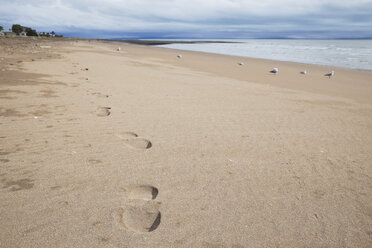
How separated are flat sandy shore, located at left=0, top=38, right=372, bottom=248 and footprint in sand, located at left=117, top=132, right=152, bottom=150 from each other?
0.03 m

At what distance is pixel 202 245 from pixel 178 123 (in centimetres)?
236

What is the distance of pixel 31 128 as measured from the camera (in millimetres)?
3266

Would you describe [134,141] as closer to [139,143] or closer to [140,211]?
[139,143]

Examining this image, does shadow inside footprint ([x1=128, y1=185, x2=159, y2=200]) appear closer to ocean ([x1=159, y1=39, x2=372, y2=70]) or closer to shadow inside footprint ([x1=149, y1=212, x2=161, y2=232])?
shadow inside footprint ([x1=149, y1=212, x2=161, y2=232])

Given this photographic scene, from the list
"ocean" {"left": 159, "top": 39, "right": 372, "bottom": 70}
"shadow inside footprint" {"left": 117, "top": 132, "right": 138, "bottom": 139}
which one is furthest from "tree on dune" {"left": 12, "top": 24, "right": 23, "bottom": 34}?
"shadow inside footprint" {"left": 117, "top": 132, "right": 138, "bottom": 139}

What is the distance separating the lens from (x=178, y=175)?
2424 mm

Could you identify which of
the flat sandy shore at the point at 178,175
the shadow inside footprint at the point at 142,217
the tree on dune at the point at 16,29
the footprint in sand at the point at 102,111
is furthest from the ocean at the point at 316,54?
the tree on dune at the point at 16,29

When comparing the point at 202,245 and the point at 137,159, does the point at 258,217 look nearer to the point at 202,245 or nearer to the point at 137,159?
the point at 202,245

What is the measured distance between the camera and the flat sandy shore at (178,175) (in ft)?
5.71

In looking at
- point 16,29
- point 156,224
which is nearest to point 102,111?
point 156,224

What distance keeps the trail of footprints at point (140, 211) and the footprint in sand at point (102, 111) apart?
2204mm

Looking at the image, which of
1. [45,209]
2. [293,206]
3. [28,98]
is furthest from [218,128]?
[28,98]

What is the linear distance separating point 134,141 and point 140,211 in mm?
1366

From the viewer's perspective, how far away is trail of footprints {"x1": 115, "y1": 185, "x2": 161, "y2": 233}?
1.78m
